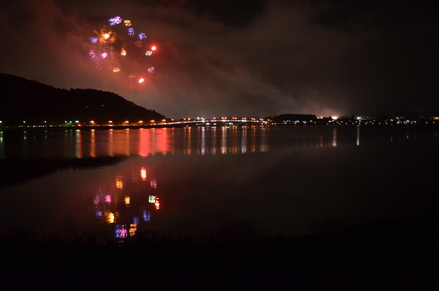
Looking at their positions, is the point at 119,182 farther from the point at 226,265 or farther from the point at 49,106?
the point at 49,106

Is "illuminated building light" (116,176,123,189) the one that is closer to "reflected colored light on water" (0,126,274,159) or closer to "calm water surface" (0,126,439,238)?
"calm water surface" (0,126,439,238)

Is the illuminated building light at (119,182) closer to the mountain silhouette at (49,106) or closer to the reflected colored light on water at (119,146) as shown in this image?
the reflected colored light on water at (119,146)

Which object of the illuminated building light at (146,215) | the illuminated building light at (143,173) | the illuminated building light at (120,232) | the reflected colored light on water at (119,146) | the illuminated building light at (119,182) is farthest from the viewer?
the reflected colored light on water at (119,146)

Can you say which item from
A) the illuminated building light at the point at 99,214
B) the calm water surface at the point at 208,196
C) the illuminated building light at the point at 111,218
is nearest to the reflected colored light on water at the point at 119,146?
the calm water surface at the point at 208,196

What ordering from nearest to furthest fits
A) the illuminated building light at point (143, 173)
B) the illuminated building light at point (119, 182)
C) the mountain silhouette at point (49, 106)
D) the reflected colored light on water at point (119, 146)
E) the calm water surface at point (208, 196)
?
the calm water surface at point (208, 196) → the illuminated building light at point (119, 182) → the illuminated building light at point (143, 173) → the reflected colored light on water at point (119, 146) → the mountain silhouette at point (49, 106)

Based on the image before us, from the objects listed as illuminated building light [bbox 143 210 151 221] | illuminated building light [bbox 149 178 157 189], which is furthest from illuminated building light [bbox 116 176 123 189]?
illuminated building light [bbox 143 210 151 221]

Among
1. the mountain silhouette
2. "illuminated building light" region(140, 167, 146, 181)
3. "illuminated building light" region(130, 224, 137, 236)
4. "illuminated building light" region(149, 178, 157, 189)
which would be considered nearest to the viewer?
"illuminated building light" region(130, 224, 137, 236)

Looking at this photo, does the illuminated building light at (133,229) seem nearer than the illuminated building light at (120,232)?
No

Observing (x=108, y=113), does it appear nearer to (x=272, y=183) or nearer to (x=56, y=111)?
(x=56, y=111)

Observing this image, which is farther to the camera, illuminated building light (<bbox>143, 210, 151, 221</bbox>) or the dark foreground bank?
illuminated building light (<bbox>143, 210, 151, 221</bbox>)

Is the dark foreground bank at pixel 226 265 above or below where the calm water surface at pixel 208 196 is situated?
above
